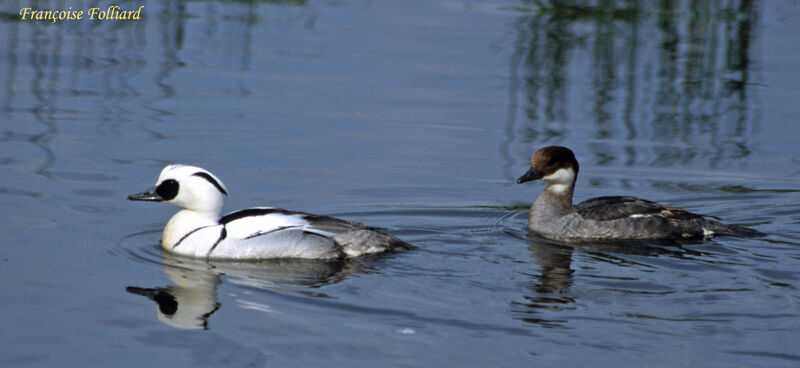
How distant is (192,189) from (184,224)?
1.14 feet

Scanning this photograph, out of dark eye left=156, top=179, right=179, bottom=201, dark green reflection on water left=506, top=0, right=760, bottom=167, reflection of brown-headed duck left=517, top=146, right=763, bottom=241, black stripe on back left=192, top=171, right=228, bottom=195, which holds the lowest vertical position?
reflection of brown-headed duck left=517, top=146, right=763, bottom=241

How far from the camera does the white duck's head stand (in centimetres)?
1005

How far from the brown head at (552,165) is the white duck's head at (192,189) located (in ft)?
10.9

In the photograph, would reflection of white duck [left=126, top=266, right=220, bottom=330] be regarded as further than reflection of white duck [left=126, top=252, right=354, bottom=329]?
No

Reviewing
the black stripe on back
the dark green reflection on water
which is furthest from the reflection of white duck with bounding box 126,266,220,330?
the dark green reflection on water

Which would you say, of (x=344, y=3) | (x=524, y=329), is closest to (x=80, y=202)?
(x=524, y=329)

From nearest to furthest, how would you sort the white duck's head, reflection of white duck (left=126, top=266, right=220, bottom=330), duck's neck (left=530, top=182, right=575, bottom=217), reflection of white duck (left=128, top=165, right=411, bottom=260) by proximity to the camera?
reflection of white duck (left=126, top=266, right=220, bottom=330) → reflection of white duck (left=128, top=165, right=411, bottom=260) → the white duck's head → duck's neck (left=530, top=182, right=575, bottom=217)

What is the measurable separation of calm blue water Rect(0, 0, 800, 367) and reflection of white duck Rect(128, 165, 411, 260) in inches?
8.3

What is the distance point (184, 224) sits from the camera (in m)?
9.94

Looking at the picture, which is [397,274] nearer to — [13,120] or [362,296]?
[362,296]

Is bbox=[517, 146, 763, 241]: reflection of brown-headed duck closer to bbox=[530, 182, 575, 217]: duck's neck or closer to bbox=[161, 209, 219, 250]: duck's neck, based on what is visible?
bbox=[530, 182, 575, 217]: duck's neck

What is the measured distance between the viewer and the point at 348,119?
14.2m

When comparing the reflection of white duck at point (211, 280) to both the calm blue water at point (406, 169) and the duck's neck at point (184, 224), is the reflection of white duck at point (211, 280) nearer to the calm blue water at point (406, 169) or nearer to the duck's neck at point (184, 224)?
the calm blue water at point (406, 169)

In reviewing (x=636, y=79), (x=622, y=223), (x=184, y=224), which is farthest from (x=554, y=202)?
(x=636, y=79)
